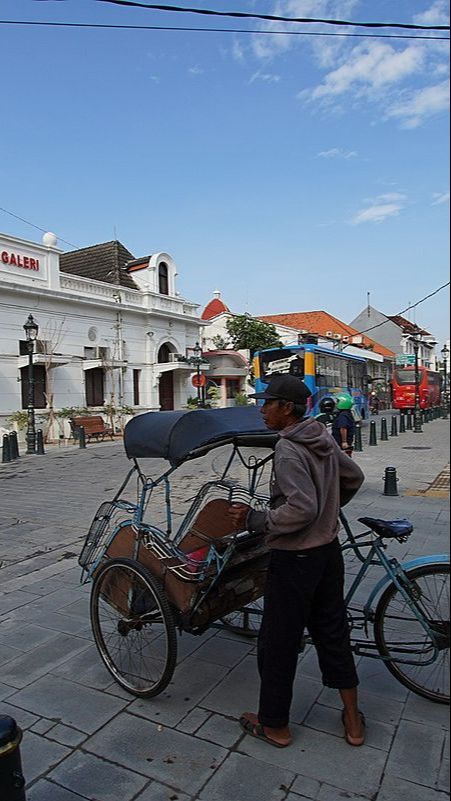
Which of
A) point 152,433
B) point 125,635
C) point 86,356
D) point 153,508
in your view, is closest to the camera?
point 152,433

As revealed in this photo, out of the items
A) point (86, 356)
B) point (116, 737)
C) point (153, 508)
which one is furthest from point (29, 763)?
point (86, 356)

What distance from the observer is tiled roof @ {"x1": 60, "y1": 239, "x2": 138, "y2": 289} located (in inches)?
1128

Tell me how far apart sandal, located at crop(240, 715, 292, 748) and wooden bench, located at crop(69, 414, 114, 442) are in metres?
19.0

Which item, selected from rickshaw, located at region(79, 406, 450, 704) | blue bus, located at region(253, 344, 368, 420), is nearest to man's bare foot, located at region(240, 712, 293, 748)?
rickshaw, located at region(79, 406, 450, 704)

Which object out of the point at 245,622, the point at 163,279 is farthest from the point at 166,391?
the point at 245,622

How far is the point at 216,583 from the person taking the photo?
3100 millimetres

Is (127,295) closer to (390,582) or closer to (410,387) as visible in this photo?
(410,387)

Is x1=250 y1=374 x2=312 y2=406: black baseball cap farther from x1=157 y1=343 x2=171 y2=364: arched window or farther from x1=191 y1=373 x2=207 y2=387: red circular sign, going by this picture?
x1=157 y1=343 x2=171 y2=364: arched window

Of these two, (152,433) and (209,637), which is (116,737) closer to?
(209,637)

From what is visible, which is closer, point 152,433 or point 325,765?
point 325,765

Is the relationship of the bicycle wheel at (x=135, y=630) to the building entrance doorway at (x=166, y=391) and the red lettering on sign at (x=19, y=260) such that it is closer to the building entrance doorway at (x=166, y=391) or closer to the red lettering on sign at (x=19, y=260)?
the red lettering on sign at (x=19, y=260)

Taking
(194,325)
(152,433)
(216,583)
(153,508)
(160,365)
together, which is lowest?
(153,508)

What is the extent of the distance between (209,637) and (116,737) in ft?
4.04

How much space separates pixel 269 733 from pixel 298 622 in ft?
1.99
